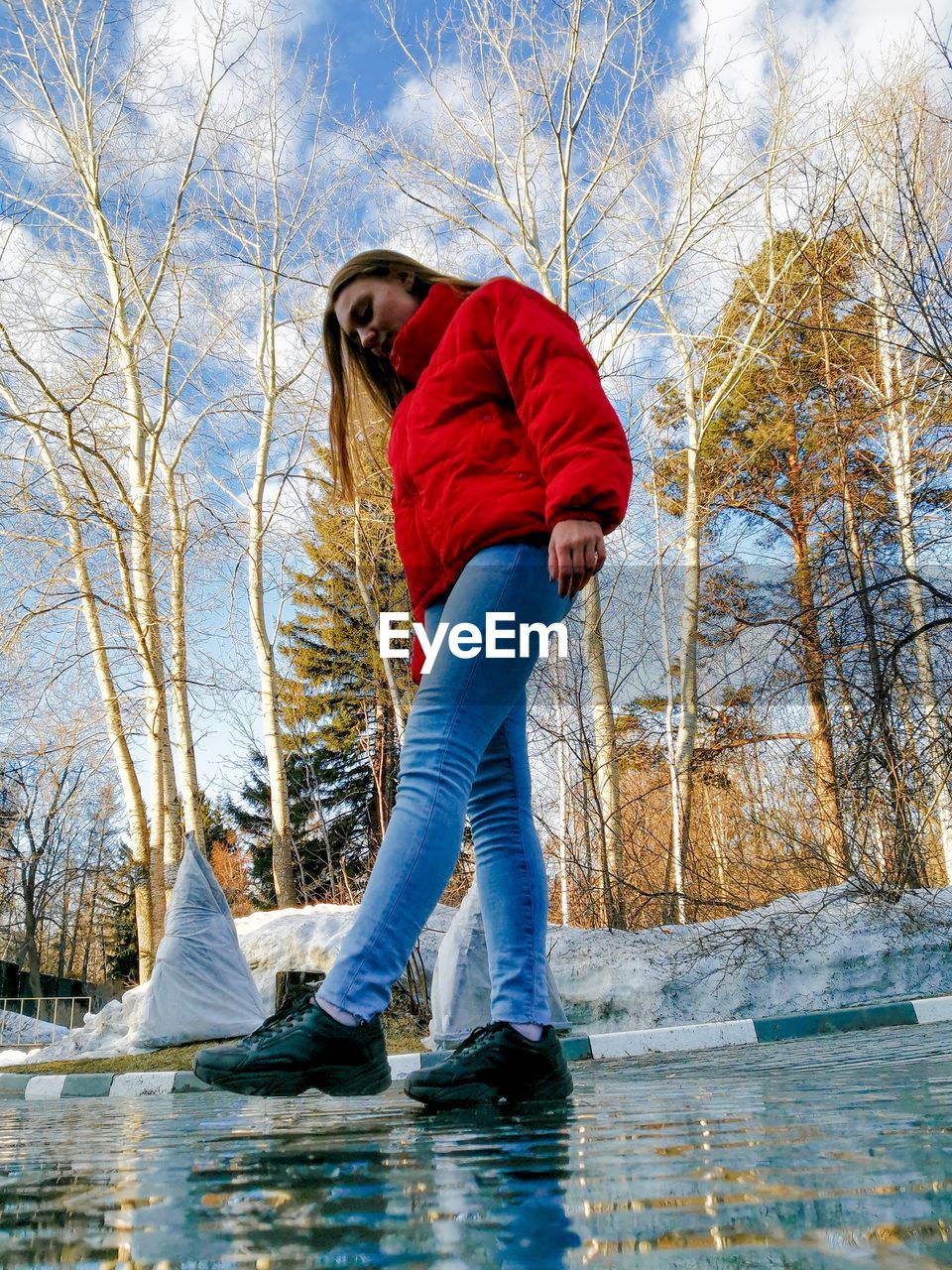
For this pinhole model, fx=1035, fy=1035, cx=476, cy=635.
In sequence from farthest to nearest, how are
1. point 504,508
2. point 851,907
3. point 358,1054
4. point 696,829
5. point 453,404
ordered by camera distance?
1. point 696,829
2. point 851,907
3. point 453,404
4. point 504,508
5. point 358,1054

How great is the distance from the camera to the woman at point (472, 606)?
195 cm

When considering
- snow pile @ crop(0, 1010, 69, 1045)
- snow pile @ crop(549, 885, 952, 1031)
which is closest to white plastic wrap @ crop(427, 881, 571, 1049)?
snow pile @ crop(549, 885, 952, 1031)

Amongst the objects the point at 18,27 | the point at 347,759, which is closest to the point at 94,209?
the point at 18,27

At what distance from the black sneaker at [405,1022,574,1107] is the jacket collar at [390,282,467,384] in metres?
1.56

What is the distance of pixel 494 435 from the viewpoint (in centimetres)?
234

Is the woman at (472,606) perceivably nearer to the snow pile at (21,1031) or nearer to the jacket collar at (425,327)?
the jacket collar at (425,327)

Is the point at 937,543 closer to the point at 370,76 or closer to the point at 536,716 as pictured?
the point at 536,716

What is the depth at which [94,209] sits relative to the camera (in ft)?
42.2

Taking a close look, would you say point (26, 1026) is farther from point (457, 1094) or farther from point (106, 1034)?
point (457, 1094)

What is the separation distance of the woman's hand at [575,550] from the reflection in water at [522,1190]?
1.01 m

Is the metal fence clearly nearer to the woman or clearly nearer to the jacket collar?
the woman

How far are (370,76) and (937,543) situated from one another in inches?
399

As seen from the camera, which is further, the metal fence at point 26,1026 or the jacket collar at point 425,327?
the metal fence at point 26,1026

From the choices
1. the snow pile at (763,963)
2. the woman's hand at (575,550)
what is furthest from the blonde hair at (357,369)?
the snow pile at (763,963)
